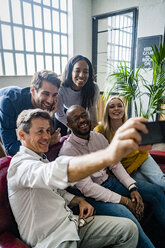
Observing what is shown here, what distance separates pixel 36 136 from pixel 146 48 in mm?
3463

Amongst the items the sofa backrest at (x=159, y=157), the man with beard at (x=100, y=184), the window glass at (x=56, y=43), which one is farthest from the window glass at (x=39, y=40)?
the sofa backrest at (x=159, y=157)

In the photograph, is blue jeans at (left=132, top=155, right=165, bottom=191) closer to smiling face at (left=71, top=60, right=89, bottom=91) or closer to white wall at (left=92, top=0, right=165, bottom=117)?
smiling face at (left=71, top=60, right=89, bottom=91)

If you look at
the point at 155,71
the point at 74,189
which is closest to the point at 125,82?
the point at 155,71

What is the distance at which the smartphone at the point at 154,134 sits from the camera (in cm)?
68

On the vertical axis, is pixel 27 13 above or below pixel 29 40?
above

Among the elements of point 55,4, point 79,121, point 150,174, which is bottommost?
point 150,174

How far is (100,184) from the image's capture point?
1530mm

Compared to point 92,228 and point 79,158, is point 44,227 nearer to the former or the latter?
point 92,228

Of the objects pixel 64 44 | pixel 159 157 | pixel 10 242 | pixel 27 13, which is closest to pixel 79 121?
pixel 10 242

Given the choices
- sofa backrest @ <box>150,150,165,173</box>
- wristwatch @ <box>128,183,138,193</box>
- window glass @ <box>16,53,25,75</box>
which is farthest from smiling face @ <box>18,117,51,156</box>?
window glass @ <box>16,53,25,75</box>

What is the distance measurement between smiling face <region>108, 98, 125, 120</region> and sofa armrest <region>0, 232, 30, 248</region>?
4.11ft

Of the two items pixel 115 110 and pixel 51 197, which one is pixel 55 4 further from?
pixel 51 197

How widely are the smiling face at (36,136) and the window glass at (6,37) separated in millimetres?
3170

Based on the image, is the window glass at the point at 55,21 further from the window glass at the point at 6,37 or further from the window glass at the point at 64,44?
the window glass at the point at 6,37
